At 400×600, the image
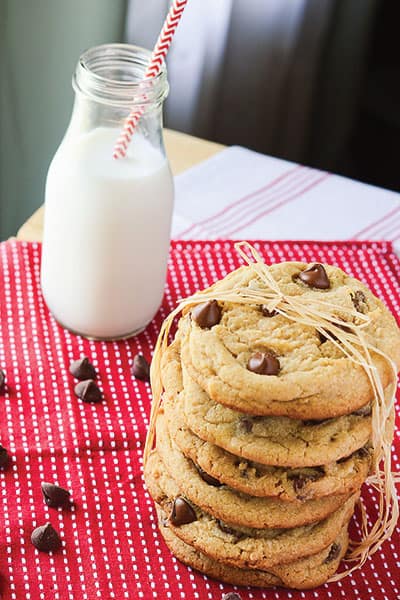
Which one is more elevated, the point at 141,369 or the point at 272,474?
the point at 272,474

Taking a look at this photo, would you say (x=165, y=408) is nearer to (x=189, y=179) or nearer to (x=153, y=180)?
(x=153, y=180)

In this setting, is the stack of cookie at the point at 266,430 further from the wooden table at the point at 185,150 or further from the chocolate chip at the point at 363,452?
the wooden table at the point at 185,150

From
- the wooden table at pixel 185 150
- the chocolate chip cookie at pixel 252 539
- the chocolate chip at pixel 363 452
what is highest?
the chocolate chip at pixel 363 452

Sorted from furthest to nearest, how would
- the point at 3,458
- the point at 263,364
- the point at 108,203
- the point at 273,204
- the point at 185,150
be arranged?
the point at 185,150 → the point at 273,204 → the point at 108,203 → the point at 3,458 → the point at 263,364

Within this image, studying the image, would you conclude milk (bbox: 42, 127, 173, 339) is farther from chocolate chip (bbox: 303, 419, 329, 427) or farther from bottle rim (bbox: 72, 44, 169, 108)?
A: chocolate chip (bbox: 303, 419, 329, 427)

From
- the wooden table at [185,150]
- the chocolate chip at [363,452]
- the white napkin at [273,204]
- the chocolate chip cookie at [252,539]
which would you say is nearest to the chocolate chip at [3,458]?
the chocolate chip cookie at [252,539]

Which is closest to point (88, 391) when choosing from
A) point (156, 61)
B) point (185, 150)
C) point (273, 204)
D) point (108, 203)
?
point (108, 203)

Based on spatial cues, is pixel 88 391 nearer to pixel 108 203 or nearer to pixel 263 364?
pixel 108 203
